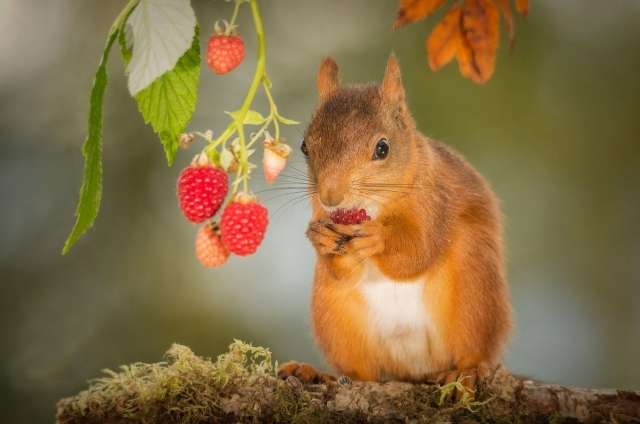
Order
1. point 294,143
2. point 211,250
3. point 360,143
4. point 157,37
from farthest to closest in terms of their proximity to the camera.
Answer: point 294,143 → point 360,143 → point 211,250 → point 157,37

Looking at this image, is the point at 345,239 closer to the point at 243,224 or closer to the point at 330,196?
the point at 330,196

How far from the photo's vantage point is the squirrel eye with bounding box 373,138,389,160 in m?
1.59

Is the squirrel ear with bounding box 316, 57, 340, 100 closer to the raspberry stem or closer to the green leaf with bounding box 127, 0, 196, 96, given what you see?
the raspberry stem

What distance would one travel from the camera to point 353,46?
11.2 ft

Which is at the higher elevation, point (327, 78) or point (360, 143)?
point (327, 78)

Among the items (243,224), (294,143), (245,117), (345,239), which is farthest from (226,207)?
(294,143)

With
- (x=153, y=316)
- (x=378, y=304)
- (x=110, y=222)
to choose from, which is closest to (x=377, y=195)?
(x=378, y=304)

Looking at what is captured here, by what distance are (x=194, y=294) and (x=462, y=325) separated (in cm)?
189

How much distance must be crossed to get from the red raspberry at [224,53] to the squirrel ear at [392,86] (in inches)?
14.5

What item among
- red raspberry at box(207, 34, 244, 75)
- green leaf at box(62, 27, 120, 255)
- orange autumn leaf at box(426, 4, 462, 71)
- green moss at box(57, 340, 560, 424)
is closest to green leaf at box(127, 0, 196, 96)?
green leaf at box(62, 27, 120, 255)

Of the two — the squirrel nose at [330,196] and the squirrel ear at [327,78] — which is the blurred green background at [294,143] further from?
the squirrel nose at [330,196]

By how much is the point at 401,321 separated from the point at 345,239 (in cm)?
26

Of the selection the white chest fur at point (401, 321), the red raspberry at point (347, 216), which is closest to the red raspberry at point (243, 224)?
the red raspberry at point (347, 216)

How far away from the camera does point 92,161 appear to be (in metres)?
1.21
